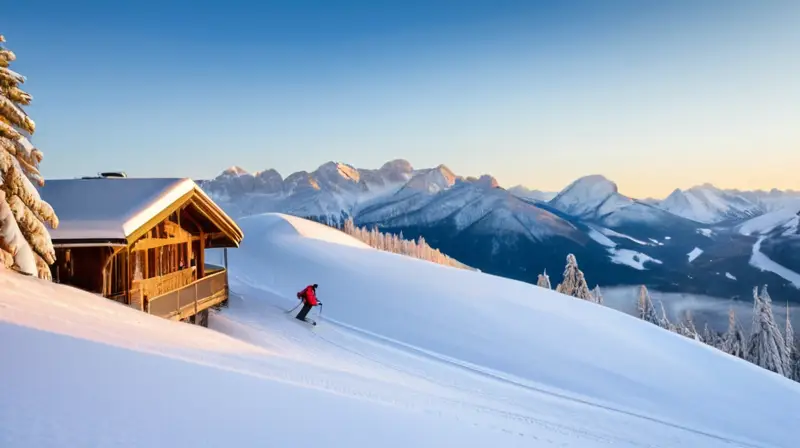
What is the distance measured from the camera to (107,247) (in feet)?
44.2

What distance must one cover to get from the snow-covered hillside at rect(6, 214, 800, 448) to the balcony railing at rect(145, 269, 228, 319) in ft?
3.18

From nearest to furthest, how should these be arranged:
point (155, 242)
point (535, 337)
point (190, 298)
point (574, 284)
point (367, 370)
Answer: point (367, 370), point (190, 298), point (155, 242), point (535, 337), point (574, 284)

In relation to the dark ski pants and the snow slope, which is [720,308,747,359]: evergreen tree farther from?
the dark ski pants

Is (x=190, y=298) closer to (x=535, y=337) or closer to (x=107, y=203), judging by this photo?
(x=107, y=203)

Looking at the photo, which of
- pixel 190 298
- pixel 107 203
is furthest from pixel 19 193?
pixel 190 298

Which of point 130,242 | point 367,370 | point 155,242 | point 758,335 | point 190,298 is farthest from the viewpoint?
point 758,335

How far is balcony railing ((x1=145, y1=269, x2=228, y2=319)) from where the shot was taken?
45.7 ft

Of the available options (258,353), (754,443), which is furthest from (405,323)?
(754,443)

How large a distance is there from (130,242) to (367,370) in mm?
7409

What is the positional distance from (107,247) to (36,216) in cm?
217

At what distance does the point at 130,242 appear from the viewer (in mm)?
13062

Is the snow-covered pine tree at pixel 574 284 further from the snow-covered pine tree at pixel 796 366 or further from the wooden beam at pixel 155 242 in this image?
the wooden beam at pixel 155 242

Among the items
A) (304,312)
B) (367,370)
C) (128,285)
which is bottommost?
(367,370)

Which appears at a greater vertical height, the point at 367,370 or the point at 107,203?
the point at 107,203
